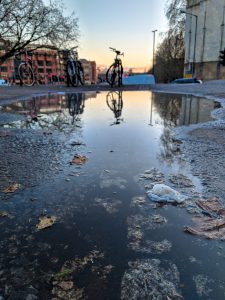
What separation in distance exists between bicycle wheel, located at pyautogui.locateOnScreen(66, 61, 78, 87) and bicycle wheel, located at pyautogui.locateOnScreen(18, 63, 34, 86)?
1998 millimetres

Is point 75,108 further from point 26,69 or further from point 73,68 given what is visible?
point 73,68

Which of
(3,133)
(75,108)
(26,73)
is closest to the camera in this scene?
(3,133)

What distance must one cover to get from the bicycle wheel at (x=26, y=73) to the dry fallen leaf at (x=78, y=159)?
11.6m

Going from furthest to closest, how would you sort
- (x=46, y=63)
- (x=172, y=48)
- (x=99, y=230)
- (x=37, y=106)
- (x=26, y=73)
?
(x=172, y=48) → (x=46, y=63) → (x=26, y=73) → (x=37, y=106) → (x=99, y=230)

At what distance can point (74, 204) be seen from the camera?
1.78 m

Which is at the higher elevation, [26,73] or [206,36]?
[206,36]

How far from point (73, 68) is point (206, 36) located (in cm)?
2959

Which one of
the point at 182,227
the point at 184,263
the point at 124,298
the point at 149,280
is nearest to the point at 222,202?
the point at 182,227

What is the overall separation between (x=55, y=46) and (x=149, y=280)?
2104 cm

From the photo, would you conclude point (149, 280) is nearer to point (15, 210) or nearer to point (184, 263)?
point (184, 263)

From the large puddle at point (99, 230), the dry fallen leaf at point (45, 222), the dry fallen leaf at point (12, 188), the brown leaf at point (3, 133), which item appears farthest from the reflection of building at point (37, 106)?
the dry fallen leaf at point (45, 222)

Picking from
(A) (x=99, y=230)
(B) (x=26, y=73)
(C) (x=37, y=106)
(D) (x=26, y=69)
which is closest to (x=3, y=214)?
(A) (x=99, y=230)

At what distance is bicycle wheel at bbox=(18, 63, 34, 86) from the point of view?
43.2 ft

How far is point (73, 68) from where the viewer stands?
1524 centimetres
